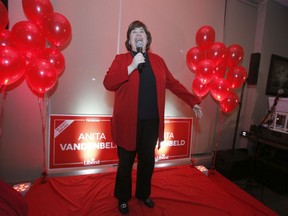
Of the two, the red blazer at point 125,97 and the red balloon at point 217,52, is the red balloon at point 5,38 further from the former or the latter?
the red balloon at point 217,52

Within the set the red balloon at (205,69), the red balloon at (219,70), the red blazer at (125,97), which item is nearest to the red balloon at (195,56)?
the red balloon at (205,69)

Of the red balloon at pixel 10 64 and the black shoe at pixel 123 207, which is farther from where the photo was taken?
the black shoe at pixel 123 207

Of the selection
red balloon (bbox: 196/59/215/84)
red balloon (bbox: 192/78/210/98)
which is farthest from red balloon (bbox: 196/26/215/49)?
red balloon (bbox: 192/78/210/98)

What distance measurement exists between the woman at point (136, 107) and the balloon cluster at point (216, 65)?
0.82 metres

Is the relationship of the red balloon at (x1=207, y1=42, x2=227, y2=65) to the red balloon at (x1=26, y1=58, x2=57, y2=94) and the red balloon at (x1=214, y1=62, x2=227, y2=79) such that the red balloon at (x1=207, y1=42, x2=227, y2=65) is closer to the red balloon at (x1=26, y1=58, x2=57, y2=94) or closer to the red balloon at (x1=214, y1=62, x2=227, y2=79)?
the red balloon at (x1=214, y1=62, x2=227, y2=79)

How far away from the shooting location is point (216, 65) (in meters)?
2.23

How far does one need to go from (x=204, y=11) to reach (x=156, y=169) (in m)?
2.45

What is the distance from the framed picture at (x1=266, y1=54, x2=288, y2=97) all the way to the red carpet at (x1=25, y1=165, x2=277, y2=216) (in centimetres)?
212

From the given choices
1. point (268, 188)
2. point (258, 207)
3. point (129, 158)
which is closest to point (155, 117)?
point (129, 158)

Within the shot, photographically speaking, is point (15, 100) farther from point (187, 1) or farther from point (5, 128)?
point (187, 1)

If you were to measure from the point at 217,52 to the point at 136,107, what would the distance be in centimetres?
143

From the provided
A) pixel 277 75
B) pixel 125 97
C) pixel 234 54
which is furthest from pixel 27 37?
pixel 277 75

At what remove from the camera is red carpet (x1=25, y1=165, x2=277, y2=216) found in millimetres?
1551

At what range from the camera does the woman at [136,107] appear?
54.7 inches
